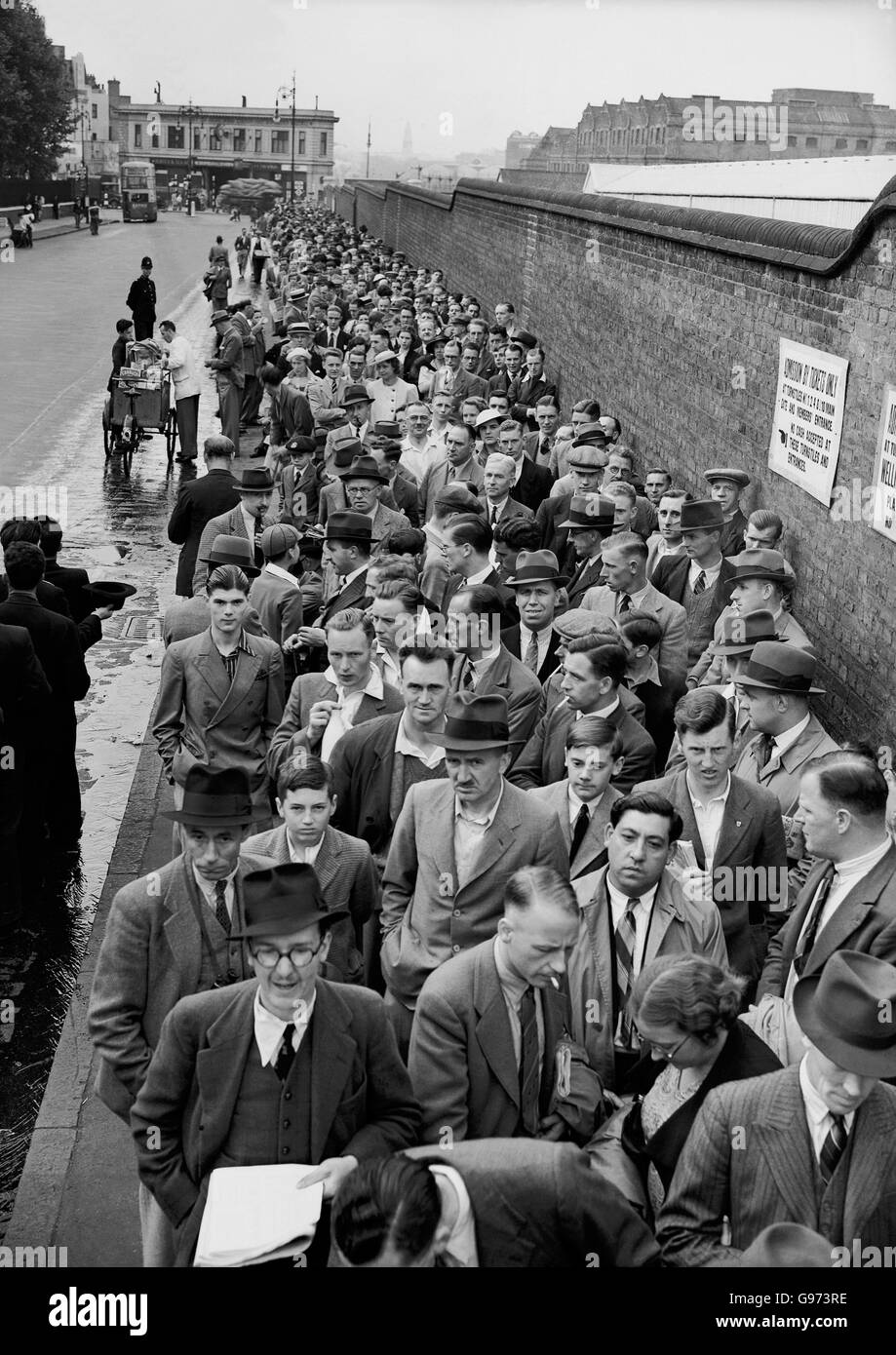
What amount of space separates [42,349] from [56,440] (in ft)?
32.2

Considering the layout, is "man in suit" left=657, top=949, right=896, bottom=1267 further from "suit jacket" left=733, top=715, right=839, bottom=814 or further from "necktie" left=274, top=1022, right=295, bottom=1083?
"suit jacket" left=733, top=715, right=839, bottom=814

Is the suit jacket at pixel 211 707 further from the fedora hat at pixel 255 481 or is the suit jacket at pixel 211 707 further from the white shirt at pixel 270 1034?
the white shirt at pixel 270 1034

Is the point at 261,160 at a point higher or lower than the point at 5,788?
higher

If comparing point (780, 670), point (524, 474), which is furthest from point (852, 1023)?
point (524, 474)

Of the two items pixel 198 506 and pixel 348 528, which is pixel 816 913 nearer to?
pixel 348 528

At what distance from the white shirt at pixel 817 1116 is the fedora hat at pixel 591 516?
5.25 meters

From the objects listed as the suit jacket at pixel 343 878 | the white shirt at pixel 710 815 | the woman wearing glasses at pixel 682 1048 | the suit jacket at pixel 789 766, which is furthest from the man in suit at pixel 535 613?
the woman wearing glasses at pixel 682 1048

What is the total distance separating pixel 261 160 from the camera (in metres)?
154

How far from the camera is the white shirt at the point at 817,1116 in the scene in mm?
3645

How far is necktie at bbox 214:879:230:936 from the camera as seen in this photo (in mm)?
4578

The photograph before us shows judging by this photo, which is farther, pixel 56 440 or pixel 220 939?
pixel 56 440

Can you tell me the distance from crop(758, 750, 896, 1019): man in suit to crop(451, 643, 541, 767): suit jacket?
202 centimetres
